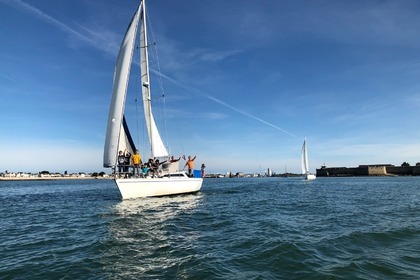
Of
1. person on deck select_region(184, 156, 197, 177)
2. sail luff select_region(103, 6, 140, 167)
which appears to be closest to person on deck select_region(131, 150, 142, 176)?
sail luff select_region(103, 6, 140, 167)

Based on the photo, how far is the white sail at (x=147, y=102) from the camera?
94.2ft

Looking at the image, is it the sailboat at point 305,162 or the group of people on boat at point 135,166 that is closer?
the group of people on boat at point 135,166

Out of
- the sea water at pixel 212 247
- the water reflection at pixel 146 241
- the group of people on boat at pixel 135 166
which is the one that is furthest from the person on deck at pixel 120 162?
the sea water at pixel 212 247

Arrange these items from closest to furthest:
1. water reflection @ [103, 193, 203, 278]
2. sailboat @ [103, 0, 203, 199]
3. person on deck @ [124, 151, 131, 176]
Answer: water reflection @ [103, 193, 203, 278] → sailboat @ [103, 0, 203, 199] → person on deck @ [124, 151, 131, 176]

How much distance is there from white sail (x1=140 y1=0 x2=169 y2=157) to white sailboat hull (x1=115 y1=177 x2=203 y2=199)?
348 centimetres

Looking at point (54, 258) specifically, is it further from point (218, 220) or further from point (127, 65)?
point (127, 65)

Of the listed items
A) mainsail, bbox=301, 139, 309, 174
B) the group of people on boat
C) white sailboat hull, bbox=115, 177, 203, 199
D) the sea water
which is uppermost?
mainsail, bbox=301, 139, 309, 174

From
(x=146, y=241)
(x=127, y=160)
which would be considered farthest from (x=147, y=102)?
(x=146, y=241)

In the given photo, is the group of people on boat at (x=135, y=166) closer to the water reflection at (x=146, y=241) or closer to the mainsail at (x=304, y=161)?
the water reflection at (x=146, y=241)

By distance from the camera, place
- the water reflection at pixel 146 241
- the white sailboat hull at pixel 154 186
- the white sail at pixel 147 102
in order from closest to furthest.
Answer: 1. the water reflection at pixel 146 241
2. the white sailboat hull at pixel 154 186
3. the white sail at pixel 147 102

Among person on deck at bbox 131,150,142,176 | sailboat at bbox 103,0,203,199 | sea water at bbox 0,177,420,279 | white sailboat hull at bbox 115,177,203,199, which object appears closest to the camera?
sea water at bbox 0,177,420,279

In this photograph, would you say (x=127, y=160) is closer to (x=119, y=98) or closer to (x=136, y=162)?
(x=136, y=162)

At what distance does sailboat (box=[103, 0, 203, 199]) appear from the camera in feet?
78.4

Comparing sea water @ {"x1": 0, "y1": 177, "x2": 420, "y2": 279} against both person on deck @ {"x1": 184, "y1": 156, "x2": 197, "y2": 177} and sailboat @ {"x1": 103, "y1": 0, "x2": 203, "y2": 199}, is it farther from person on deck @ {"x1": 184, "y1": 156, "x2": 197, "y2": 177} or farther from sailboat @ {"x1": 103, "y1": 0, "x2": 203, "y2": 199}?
person on deck @ {"x1": 184, "y1": 156, "x2": 197, "y2": 177}
